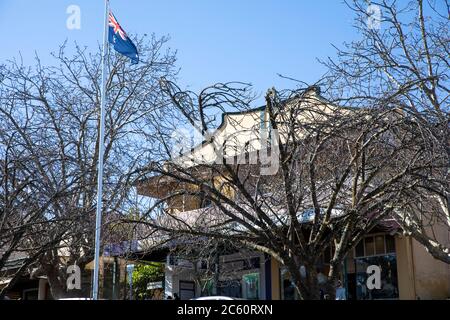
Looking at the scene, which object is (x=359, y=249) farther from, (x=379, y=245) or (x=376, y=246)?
(x=379, y=245)

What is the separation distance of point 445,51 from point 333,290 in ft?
18.1

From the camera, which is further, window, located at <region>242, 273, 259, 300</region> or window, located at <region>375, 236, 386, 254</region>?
window, located at <region>242, 273, 259, 300</region>

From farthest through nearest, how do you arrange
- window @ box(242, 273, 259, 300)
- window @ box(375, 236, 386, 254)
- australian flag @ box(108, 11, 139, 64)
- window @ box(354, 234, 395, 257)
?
1. window @ box(242, 273, 259, 300)
2. window @ box(375, 236, 386, 254)
3. window @ box(354, 234, 395, 257)
4. australian flag @ box(108, 11, 139, 64)

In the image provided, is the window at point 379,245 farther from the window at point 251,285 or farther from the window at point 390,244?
the window at point 251,285

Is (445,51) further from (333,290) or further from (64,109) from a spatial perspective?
(64,109)


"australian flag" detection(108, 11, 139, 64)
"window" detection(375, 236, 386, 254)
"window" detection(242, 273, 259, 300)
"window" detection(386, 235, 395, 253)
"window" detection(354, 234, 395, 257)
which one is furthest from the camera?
"window" detection(242, 273, 259, 300)

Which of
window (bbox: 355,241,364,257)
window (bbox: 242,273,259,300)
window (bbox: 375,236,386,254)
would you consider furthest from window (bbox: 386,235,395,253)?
window (bbox: 242,273,259,300)

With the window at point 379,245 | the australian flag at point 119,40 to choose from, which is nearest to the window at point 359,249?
the window at point 379,245

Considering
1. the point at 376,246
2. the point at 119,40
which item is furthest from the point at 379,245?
the point at 119,40

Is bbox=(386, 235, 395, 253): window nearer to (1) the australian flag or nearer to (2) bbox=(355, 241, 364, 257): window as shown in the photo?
(2) bbox=(355, 241, 364, 257): window

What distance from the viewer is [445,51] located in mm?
12766

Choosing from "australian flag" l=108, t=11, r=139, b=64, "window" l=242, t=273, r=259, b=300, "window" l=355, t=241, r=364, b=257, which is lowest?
"window" l=242, t=273, r=259, b=300

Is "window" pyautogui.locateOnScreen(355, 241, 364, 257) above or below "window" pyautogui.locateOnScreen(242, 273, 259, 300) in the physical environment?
above
